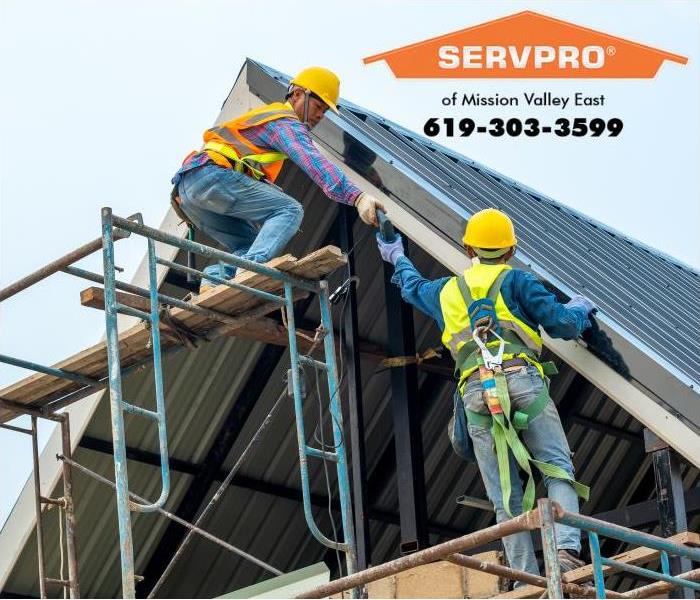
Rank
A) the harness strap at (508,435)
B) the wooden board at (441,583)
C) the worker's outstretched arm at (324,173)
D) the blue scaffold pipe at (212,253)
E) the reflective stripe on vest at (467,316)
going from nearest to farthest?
1. the harness strap at (508,435)
2. the reflective stripe on vest at (467,316)
3. the blue scaffold pipe at (212,253)
4. the wooden board at (441,583)
5. the worker's outstretched arm at (324,173)

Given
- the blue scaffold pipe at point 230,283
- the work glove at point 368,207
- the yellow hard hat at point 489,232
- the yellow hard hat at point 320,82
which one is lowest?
the blue scaffold pipe at point 230,283

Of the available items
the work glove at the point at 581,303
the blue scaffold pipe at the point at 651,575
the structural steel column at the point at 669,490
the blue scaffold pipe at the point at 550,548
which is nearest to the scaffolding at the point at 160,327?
the work glove at the point at 581,303

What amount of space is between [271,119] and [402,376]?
2.22m

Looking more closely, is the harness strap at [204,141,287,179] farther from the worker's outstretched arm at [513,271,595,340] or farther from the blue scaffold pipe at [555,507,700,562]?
the blue scaffold pipe at [555,507,700,562]

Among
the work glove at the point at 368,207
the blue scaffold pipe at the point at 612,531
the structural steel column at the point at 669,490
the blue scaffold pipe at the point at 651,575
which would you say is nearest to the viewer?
the blue scaffold pipe at the point at 612,531

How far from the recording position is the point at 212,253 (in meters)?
10.4

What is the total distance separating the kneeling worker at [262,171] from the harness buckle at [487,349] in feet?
5.57

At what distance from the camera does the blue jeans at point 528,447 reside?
Answer: 9.48m

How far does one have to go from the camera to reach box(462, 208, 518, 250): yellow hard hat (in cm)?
1026

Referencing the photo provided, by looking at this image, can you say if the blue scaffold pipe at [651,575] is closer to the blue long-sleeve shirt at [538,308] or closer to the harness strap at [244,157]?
the blue long-sleeve shirt at [538,308]

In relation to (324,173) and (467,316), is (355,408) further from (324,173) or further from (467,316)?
(467,316)

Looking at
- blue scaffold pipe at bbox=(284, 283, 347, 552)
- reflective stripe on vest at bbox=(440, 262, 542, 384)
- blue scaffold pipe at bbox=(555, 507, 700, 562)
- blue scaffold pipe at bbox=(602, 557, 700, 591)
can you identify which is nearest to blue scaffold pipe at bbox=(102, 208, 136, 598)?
blue scaffold pipe at bbox=(284, 283, 347, 552)

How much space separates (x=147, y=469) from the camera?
14094mm

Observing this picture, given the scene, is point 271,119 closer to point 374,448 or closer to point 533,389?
point 533,389
